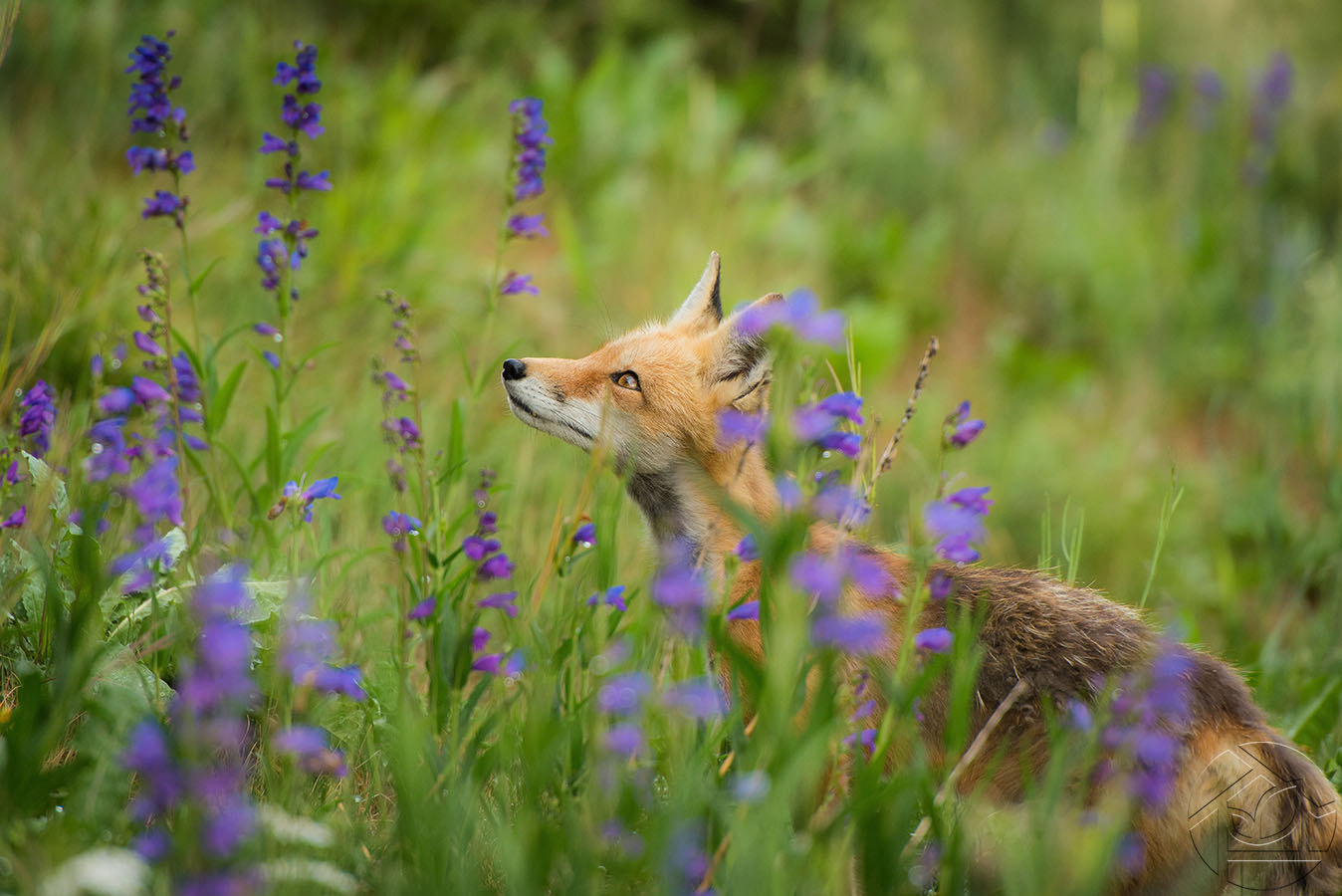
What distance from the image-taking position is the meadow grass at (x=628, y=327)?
1822 mm

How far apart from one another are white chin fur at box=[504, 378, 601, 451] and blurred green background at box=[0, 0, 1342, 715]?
0.62 metres

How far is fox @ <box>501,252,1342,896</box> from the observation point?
2.38 meters

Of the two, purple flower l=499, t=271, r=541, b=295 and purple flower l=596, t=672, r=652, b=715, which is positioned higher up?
purple flower l=499, t=271, r=541, b=295

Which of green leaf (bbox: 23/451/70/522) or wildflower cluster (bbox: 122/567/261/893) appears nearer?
wildflower cluster (bbox: 122/567/261/893)

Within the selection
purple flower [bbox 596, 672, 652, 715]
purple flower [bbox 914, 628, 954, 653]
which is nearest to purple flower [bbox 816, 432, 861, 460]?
purple flower [bbox 914, 628, 954, 653]

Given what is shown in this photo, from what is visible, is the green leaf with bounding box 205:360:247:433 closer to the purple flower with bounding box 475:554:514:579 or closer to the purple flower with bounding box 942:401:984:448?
the purple flower with bounding box 475:554:514:579

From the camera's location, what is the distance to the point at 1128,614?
2879mm

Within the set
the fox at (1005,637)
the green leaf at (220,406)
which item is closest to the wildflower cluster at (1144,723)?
the fox at (1005,637)

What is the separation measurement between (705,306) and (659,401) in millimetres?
696

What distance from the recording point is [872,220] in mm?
8742

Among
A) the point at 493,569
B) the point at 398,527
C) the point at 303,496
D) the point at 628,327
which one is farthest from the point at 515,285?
the point at 628,327

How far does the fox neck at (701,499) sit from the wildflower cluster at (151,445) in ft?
4.43

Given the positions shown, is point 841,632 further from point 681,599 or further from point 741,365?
point 741,365

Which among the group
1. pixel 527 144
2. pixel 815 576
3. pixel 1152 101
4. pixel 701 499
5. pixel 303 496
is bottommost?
pixel 701 499
